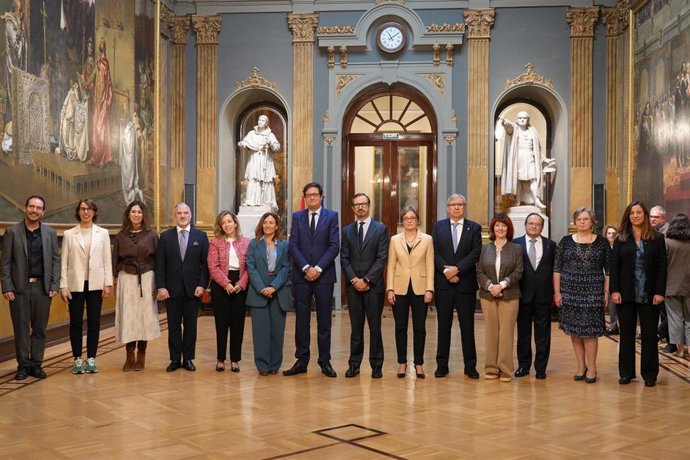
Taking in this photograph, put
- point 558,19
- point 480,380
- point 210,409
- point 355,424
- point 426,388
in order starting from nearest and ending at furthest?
point 355,424, point 210,409, point 426,388, point 480,380, point 558,19

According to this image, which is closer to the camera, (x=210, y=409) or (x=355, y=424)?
(x=355, y=424)

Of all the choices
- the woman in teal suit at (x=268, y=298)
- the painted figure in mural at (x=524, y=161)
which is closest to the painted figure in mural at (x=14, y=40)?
the woman in teal suit at (x=268, y=298)

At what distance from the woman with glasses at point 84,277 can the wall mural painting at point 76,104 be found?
109 cm

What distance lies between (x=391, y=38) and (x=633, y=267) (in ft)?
25.6

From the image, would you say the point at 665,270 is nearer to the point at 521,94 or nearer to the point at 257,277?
the point at 257,277

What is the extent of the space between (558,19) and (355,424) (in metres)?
10.1

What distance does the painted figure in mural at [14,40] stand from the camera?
7551 millimetres

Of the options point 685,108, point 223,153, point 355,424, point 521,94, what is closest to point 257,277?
point 355,424

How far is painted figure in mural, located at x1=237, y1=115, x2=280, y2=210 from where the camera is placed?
12.9 m

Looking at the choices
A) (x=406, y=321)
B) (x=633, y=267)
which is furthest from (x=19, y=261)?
(x=633, y=267)

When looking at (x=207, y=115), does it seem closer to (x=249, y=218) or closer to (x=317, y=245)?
(x=249, y=218)

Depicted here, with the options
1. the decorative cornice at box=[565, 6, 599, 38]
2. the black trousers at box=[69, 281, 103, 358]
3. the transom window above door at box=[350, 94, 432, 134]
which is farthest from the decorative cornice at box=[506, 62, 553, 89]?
the black trousers at box=[69, 281, 103, 358]

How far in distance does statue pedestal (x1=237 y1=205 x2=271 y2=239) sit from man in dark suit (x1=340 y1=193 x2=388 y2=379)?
19.1 ft

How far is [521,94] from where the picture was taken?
1354 cm
